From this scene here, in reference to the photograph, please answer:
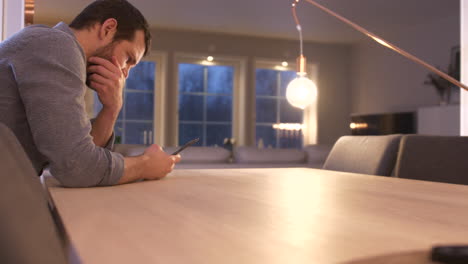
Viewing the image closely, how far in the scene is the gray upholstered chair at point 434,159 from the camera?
1.56 m

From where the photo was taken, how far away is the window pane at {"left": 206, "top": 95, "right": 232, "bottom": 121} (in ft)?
26.6

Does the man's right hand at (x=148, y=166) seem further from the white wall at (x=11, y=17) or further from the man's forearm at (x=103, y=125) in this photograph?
the white wall at (x=11, y=17)

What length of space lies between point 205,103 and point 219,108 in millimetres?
286

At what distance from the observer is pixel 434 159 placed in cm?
162

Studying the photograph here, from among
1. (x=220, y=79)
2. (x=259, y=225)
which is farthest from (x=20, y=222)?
(x=220, y=79)

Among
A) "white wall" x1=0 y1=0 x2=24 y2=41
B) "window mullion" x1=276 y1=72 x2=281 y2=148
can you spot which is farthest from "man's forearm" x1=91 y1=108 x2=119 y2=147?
"window mullion" x1=276 y1=72 x2=281 y2=148

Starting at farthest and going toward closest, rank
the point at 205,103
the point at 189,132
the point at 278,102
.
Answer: the point at 278,102 → the point at 205,103 → the point at 189,132

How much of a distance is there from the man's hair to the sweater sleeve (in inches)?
11.0

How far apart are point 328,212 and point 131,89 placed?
7439mm

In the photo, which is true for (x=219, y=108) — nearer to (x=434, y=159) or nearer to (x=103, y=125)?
(x=434, y=159)

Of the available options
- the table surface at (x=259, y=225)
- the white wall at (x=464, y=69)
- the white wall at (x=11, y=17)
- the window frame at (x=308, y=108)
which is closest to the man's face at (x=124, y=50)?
the table surface at (x=259, y=225)

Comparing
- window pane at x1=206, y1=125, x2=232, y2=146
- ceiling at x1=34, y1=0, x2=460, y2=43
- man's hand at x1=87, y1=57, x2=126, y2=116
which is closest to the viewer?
man's hand at x1=87, y1=57, x2=126, y2=116

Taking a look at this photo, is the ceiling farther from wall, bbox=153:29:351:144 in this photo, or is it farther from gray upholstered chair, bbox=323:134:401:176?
gray upholstered chair, bbox=323:134:401:176

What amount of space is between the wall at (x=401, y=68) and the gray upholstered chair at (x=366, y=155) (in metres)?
5.39
